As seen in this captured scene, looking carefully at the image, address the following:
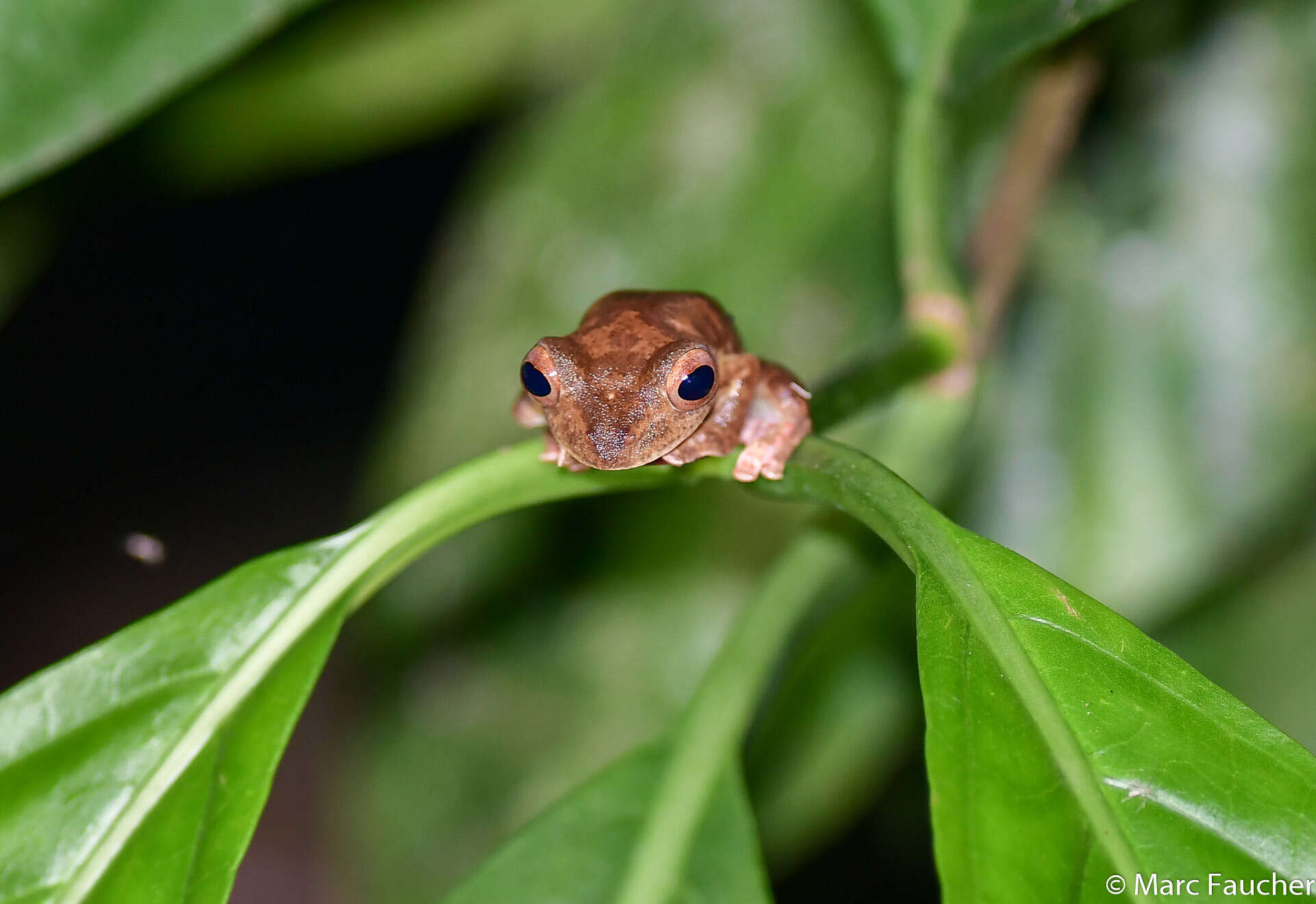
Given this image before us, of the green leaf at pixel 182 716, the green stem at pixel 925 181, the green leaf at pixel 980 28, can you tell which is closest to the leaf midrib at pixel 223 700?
the green leaf at pixel 182 716

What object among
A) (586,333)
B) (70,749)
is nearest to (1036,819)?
(586,333)

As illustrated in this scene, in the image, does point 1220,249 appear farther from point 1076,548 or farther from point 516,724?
point 516,724

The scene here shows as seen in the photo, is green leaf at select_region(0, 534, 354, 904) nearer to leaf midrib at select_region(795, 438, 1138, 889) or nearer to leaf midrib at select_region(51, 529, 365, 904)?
leaf midrib at select_region(51, 529, 365, 904)

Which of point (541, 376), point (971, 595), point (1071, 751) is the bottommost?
point (1071, 751)

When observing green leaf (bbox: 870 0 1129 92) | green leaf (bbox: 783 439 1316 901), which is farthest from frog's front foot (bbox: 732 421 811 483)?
green leaf (bbox: 870 0 1129 92)

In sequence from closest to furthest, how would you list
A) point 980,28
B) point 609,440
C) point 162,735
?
point 162,735
point 609,440
point 980,28

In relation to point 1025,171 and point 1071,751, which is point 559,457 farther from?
point 1025,171

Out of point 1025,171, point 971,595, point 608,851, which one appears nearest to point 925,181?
point 1025,171
